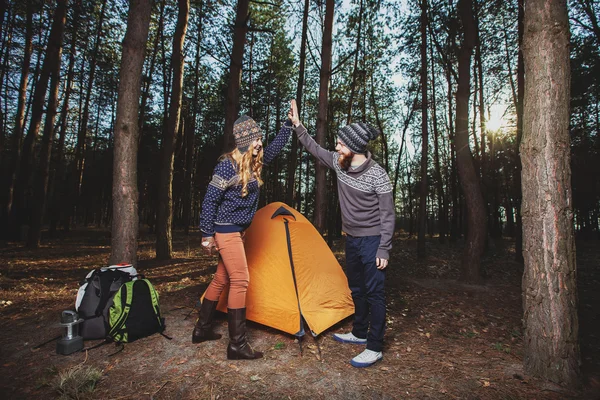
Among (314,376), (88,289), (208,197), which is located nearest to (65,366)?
(88,289)

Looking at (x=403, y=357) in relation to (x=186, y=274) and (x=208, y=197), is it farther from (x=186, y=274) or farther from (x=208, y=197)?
(x=186, y=274)

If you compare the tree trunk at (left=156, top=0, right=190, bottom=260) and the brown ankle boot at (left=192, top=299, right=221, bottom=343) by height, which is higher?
the tree trunk at (left=156, top=0, right=190, bottom=260)

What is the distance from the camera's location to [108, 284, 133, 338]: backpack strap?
343 cm

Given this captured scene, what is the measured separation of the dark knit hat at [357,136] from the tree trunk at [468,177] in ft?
15.7

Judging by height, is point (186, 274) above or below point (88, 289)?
below

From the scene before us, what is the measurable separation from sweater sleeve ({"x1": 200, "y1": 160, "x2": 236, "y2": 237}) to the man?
1.30m

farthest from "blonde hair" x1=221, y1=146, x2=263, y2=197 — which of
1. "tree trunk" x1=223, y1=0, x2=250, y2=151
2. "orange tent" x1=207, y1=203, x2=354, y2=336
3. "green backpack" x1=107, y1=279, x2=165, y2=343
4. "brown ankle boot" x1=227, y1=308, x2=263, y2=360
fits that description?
"tree trunk" x1=223, y1=0, x2=250, y2=151

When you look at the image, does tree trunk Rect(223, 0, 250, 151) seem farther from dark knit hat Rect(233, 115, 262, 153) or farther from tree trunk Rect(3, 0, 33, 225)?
tree trunk Rect(3, 0, 33, 225)

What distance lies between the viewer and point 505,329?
14.0 ft

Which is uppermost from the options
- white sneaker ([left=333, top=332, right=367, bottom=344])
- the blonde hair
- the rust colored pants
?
the blonde hair

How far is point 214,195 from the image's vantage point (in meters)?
3.10

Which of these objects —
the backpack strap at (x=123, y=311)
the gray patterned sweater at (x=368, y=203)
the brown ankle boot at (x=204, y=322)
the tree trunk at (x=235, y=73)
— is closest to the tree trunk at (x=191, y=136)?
the tree trunk at (x=235, y=73)

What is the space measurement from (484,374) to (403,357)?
789mm

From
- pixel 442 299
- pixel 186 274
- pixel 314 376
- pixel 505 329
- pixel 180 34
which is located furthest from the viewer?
pixel 180 34
